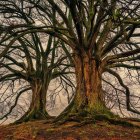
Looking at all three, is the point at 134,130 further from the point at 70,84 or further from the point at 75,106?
the point at 70,84

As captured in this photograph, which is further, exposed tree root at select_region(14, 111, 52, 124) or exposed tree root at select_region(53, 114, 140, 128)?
exposed tree root at select_region(14, 111, 52, 124)

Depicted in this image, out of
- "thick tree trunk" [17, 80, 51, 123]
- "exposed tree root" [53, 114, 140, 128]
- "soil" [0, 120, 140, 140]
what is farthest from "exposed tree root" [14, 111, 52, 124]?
"exposed tree root" [53, 114, 140, 128]

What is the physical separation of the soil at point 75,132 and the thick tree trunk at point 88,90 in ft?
3.05

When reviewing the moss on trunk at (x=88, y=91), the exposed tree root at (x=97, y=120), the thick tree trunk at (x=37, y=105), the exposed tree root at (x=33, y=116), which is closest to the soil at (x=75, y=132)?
the exposed tree root at (x=97, y=120)

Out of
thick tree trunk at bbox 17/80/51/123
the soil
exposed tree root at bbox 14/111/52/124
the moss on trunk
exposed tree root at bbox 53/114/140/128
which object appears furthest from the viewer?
thick tree trunk at bbox 17/80/51/123

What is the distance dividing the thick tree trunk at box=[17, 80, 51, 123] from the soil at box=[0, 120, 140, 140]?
407cm

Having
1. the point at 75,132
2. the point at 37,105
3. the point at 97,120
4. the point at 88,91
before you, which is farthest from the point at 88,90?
the point at 37,105

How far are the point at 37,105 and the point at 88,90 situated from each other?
439 centimetres

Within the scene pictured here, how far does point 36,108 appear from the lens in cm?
1511

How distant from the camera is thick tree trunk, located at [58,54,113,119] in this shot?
11314mm

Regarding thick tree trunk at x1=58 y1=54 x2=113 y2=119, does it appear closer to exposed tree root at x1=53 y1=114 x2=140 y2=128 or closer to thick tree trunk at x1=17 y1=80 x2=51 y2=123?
exposed tree root at x1=53 y1=114 x2=140 y2=128

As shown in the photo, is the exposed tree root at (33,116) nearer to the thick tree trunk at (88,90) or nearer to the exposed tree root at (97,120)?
the thick tree trunk at (88,90)

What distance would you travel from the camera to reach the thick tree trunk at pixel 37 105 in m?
14.7

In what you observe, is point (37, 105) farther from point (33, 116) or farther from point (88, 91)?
point (88, 91)
